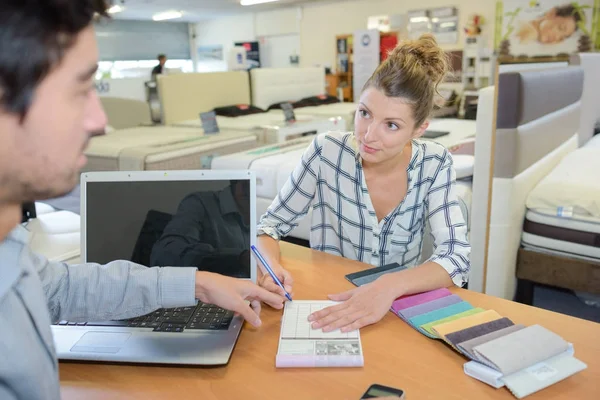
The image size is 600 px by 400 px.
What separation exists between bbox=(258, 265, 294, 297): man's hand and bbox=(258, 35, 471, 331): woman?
64 millimetres

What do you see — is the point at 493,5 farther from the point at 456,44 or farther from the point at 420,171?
the point at 420,171

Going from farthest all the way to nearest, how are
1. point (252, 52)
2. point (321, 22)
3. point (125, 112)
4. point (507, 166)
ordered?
point (252, 52), point (321, 22), point (125, 112), point (507, 166)

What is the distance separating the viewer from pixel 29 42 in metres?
0.46

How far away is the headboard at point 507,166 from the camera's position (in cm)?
183

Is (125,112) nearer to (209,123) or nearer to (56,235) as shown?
(209,123)

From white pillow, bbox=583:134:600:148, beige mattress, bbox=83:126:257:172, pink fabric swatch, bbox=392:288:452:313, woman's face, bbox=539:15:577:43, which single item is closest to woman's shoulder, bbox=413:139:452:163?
pink fabric swatch, bbox=392:288:452:313

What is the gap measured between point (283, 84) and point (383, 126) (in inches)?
202

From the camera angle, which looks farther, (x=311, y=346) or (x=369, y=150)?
(x=369, y=150)

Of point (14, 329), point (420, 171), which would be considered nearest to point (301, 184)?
point (420, 171)

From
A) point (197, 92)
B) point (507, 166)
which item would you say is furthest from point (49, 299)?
point (197, 92)

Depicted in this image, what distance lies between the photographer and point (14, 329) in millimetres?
613

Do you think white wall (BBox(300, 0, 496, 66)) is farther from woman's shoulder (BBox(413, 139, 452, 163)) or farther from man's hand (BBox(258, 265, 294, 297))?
man's hand (BBox(258, 265, 294, 297))

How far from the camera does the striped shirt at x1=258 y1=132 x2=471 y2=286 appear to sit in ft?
4.44

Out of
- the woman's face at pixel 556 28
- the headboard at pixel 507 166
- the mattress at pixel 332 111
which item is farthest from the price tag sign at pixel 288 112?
the woman's face at pixel 556 28
